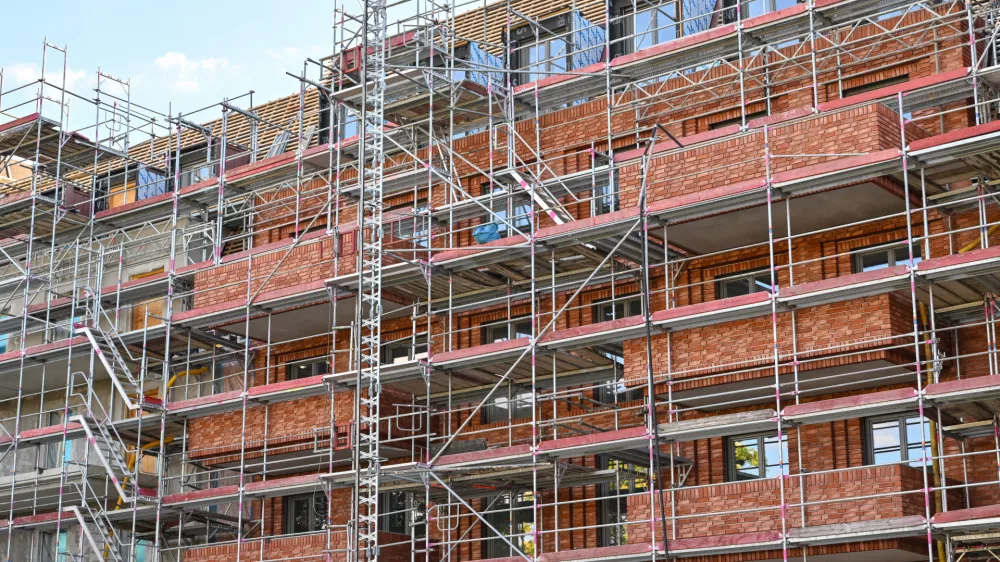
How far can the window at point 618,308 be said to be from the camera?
27.8 metres

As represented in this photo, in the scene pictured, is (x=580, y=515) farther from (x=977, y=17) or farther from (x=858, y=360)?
(x=977, y=17)

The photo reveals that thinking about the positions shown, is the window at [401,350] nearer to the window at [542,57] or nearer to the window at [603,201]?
the window at [603,201]

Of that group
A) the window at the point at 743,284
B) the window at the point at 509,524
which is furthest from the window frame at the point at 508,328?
the window at the point at 743,284

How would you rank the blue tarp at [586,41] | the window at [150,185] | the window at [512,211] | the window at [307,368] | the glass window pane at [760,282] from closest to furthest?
the glass window pane at [760,282] < the window at [512,211] < the blue tarp at [586,41] < the window at [307,368] < the window at [150,185]

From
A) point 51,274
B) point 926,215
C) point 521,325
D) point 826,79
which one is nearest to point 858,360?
point 926,215

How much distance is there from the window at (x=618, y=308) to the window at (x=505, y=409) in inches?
74.7

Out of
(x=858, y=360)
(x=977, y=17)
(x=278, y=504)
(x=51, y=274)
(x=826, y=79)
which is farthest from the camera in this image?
(x=51, y=274)

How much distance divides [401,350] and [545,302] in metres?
3.83

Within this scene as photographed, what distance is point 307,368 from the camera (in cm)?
3262

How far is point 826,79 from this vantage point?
26.7 metres

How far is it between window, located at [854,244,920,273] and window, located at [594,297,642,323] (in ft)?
12.7

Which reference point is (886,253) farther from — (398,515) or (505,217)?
(398,515)

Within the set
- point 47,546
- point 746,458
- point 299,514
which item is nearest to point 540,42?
point 746,458

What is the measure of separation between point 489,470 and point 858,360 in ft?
22.0
